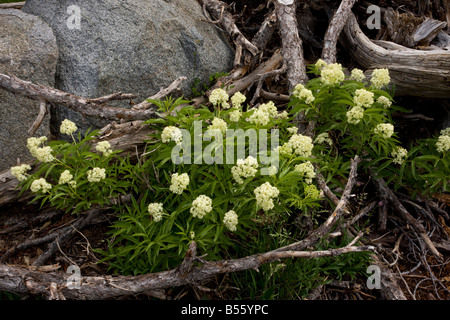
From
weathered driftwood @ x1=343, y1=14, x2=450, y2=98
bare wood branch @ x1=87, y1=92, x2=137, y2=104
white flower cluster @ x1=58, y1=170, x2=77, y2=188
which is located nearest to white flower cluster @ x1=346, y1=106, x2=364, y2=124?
weathered driftwood @ x1=343, y1=14, x2=450, y2=98

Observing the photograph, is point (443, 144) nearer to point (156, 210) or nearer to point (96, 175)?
point (156, 210)

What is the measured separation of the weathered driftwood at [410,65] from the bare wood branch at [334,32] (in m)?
0.34

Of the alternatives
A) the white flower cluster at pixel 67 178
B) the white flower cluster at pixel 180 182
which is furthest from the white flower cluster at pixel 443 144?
the white flower cluster at pixel 67 178

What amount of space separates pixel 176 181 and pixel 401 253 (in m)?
3.11

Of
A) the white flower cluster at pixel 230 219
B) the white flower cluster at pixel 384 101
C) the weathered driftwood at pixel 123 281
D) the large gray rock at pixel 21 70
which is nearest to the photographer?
the white flower cluster at pixel 230 219

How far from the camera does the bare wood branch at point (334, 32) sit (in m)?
6.00

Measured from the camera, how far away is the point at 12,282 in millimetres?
3779

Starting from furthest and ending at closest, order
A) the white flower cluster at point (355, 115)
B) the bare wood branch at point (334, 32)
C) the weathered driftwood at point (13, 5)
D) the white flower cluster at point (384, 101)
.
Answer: the weathered driftwood at point (13, 5), the bare wood branch at point (334, 32), the white flower cluster at point (384, 101), the white flower cluster at point (355, 115)

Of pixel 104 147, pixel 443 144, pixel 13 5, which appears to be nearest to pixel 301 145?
pixel 443 144

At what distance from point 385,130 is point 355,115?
38 centimetres

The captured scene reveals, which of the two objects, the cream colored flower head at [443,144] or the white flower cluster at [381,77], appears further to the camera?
the white flower cluster at [381,77]

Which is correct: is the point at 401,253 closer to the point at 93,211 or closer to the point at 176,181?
the point at 176,181

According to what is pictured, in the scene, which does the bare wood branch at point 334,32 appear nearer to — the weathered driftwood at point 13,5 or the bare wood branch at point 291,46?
the bare wood branch at point 291,46

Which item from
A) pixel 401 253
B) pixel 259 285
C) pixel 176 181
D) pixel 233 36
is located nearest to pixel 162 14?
pixel 233 36
